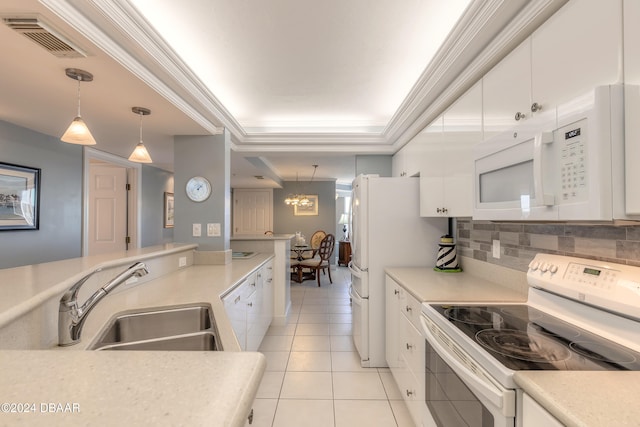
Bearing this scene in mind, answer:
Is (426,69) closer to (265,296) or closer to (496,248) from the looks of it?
(496,248)

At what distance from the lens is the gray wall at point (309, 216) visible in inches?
320

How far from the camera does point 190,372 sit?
0.69m

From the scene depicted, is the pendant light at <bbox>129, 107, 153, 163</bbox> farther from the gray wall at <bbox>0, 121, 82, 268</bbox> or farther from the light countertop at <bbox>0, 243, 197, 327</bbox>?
the gray wall at <bbox>0, 121, 82, 268</bbox>

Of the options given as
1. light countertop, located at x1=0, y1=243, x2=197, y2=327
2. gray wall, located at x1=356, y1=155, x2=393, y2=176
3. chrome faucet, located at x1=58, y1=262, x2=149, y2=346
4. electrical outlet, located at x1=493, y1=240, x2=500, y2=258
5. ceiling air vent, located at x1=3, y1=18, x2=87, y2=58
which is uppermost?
ceiling air vent, located at x1=3, y1=18, x2=87, y2=58

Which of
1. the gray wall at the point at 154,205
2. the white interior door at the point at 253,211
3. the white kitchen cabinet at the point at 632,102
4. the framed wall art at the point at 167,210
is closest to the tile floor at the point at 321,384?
the white kitchen cabinet at the point at 632,102

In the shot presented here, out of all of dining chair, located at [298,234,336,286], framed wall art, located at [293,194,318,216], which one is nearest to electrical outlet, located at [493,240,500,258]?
dining chair, located at [298,234,336,286]

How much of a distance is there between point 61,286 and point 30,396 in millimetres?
797

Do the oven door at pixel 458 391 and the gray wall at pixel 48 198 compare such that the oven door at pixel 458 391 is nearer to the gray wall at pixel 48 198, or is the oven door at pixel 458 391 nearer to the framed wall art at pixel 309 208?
the gray wall at pixel 48 198

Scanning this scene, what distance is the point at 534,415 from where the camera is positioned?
2.84 feet

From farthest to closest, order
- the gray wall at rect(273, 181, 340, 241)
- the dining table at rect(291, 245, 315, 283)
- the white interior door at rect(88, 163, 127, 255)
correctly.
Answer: the gray wall at rect(273, 181, 340, 241) → the dining table at rect(291, 245, 315, 283) → the white interior door at rect(88, 163, 127, 255)

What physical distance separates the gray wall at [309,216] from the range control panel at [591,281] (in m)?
6.63

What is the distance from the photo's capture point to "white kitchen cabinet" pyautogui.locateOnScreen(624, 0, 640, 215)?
0.92 m

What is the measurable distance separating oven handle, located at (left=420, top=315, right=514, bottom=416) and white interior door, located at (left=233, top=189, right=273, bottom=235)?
708 cm

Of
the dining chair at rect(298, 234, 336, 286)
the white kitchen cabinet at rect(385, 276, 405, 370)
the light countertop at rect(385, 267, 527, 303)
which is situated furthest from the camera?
the dining chair at rect(298, 234, 336, 286)
